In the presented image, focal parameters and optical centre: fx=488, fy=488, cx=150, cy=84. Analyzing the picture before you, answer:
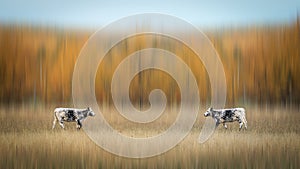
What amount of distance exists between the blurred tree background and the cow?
218mm

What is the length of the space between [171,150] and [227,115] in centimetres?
153

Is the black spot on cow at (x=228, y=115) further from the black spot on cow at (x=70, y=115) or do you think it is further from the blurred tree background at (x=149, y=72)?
the black spot on cow at (x=70, y=115)

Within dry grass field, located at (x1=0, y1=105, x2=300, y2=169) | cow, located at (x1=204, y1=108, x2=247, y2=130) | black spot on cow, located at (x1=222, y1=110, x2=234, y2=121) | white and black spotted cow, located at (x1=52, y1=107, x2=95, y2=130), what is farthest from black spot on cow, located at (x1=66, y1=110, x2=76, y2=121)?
black spot on cow, located at (x1=222, y1=110, x2=234, y2=121)

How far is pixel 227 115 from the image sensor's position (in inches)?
Answer: 245

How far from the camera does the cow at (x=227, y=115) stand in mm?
5992

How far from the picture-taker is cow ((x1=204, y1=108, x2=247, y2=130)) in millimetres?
5992

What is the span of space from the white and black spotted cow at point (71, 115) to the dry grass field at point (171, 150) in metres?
0.09

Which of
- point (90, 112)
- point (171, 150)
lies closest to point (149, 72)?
point (90, 112)

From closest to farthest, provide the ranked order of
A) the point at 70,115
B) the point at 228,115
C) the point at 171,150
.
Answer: the point at 171,150
the point at 70,115
the point at 228,115

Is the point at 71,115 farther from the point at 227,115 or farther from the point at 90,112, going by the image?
the point at 227,115

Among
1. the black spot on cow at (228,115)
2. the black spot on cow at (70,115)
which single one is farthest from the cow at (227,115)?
the black spot on cow at (70,115)

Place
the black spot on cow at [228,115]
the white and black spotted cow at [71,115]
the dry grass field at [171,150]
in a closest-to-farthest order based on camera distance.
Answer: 1. the dry grass field at [171,150]
2. the white and black spotted cow at [71,115]
3. the black spot on cow at [228,115]

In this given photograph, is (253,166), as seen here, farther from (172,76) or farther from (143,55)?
(143,55)

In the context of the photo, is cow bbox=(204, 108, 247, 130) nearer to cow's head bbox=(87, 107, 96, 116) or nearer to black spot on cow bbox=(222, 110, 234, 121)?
black spot on cow bbox=(222, 110, 234, 121)
